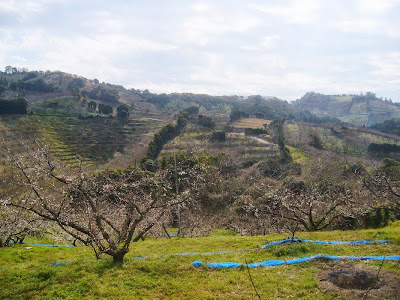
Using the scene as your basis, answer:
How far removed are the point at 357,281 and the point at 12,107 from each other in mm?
60578

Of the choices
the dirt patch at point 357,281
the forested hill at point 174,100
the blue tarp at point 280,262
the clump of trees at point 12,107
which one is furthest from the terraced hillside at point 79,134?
the dirt patch at point 357,281

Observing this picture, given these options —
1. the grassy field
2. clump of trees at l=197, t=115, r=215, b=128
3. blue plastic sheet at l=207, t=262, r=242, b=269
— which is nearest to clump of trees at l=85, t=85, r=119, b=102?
clump of trees at l=197, t=115, r=215, b=128

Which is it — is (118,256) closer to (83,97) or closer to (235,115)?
(235,115)

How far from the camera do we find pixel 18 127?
151ft

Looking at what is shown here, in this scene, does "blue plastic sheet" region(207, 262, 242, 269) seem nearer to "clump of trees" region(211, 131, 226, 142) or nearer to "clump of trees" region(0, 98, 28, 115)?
"clump of trees" region(211, 131, 226, 142)

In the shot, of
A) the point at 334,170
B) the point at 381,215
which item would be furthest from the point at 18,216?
the point at 334,170

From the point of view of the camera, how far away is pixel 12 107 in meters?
50.6

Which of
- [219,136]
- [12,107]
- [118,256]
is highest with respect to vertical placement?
[12,107]

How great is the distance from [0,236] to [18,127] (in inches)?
1544

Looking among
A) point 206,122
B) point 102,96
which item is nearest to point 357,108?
point 206,122

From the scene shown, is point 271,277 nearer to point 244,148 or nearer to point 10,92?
point 244,148

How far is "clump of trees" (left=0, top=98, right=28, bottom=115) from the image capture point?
49.6m

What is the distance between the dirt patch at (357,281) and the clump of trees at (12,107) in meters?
59.2

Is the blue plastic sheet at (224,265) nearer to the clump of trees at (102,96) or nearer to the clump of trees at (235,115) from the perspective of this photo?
the clump of trees at (235,115)
